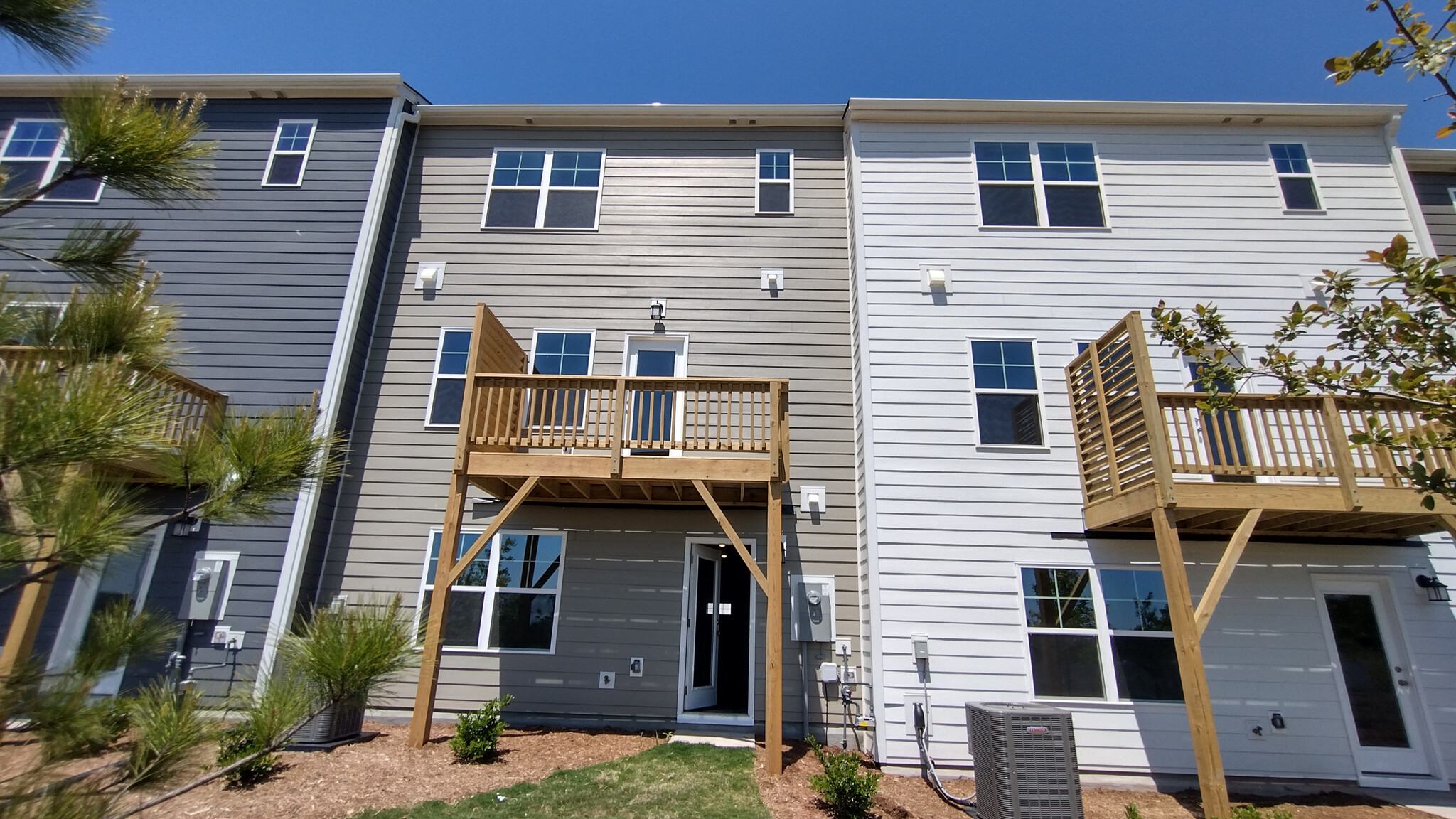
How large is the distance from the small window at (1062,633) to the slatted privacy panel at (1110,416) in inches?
37.7

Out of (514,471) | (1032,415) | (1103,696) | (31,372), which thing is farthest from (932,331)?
(31,372)

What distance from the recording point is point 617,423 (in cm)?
658

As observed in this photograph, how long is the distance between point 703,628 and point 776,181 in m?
5.99

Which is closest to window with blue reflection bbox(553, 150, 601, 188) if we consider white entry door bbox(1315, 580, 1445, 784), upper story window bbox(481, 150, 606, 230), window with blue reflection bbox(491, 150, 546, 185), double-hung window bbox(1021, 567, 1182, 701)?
upper story window bbox(481, 150, 606, 230)

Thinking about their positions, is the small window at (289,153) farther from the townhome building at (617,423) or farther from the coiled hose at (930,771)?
the coiled hose at (930,771)

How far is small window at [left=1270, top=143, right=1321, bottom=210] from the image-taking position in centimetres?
852

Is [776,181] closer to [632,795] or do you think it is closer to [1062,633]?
[1062,633]

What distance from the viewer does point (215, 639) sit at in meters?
7.14

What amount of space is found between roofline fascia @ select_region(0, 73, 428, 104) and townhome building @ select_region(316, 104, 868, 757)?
62 centimetres

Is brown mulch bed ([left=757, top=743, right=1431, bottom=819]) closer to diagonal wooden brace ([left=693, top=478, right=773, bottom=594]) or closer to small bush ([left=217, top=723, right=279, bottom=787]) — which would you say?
diagonal wooden brace ([left=693, top=478, right=773, bottom=594])

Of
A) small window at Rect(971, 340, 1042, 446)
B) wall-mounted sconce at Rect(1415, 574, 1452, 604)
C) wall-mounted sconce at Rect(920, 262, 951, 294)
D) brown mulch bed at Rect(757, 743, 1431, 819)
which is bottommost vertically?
brown mulch bed at Rect(757, 743, 1431, 819)

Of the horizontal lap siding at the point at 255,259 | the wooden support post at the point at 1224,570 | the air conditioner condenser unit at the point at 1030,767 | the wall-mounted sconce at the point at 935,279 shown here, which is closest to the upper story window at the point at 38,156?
the horizontal lap siding at the point at 255,259

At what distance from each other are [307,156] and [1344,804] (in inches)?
540

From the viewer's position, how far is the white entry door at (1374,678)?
647cm
